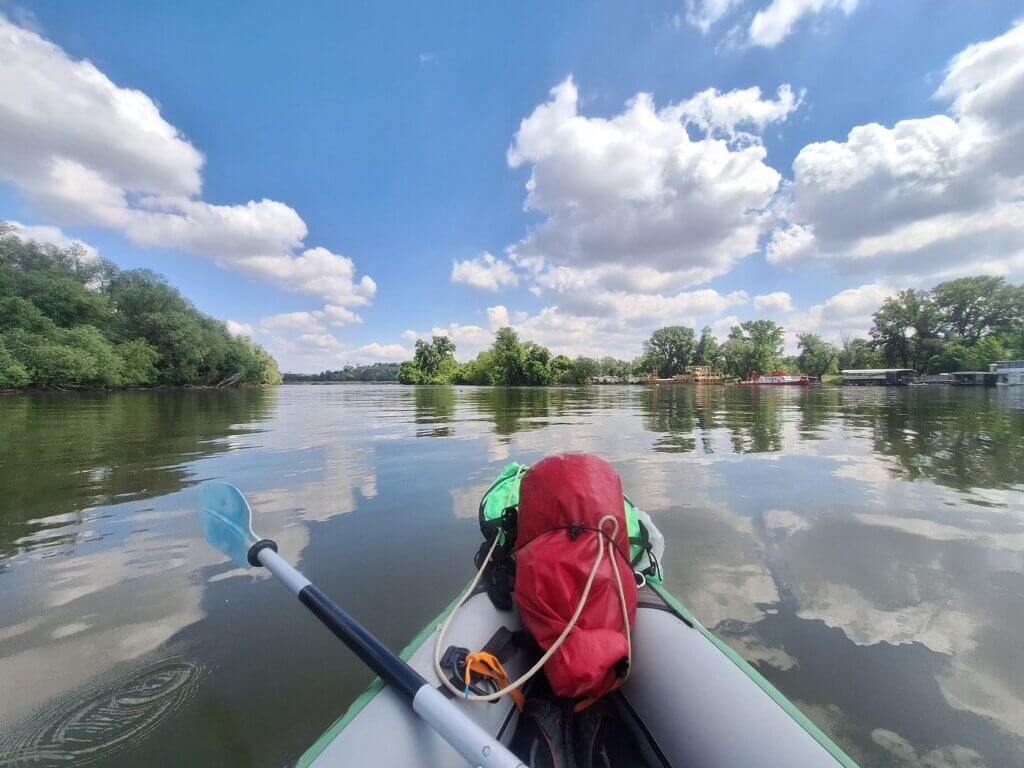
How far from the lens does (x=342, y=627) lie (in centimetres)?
190

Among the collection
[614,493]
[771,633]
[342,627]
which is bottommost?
[771,633]

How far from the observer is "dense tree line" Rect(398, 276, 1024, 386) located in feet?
187

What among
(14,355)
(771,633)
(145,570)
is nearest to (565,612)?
(771,633)

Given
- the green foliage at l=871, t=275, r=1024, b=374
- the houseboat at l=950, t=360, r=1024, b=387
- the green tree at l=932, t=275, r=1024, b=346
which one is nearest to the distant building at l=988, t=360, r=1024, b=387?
the houseboat at l=950, t=360, r=1024, b=387

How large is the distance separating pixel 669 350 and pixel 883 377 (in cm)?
3892

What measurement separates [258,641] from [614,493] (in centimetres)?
260

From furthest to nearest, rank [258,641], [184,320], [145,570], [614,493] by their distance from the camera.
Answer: [184,320], [145,570], [258,641], [614,493]

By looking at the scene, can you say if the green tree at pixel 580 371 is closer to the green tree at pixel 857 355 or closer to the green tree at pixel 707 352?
the green tree at pixel 707 352

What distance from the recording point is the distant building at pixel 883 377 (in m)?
52.5

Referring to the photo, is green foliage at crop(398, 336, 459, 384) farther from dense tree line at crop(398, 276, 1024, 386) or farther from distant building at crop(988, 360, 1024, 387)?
distant building at crop(988, 360, 1024, 387)

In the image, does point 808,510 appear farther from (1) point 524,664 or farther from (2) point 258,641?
(2) point 258,641

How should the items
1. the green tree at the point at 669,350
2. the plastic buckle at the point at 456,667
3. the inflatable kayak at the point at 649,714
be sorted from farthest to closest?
the green tree at the point at 669,350 → the plastic buckle at the point at 456,667 → the inflatable kayak at the point at 649,714

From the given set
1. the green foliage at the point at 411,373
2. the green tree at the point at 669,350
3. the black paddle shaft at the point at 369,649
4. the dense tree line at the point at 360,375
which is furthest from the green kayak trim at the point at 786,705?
the dense tree line at the point at 360,375

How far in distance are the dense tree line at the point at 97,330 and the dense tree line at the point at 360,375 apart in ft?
314
